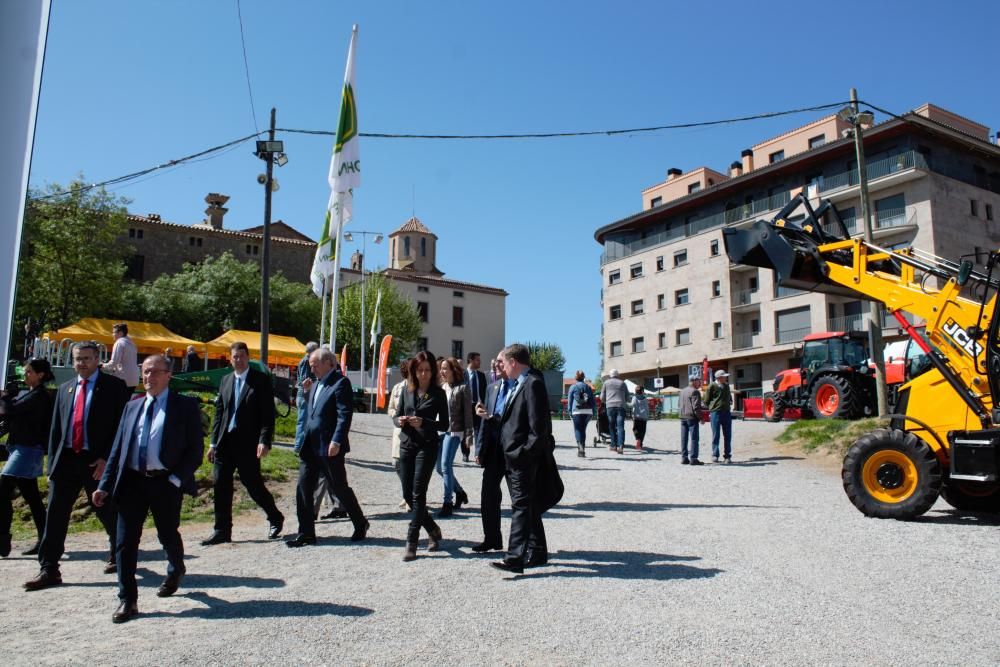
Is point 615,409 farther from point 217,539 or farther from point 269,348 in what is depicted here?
point 269,348

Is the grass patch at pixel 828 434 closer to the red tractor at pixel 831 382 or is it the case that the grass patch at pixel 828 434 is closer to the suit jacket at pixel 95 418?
the red tractor at pixel 831 382

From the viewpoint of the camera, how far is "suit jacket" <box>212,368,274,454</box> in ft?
23.5

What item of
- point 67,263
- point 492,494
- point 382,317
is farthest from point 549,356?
point 492,494

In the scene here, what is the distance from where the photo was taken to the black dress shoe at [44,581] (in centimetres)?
553

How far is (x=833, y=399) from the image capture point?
20.7 metres

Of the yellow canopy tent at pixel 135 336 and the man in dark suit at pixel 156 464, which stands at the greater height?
the yellow canopy tent at pixel 135 336

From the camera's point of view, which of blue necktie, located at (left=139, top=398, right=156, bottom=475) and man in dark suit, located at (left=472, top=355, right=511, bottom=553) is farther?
man in dark suit, located at (left=472, top=355, right=511, bottom=553)

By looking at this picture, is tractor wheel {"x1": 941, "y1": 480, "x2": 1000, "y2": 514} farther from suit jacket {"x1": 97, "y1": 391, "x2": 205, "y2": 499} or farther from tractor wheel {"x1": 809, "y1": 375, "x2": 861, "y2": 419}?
tractor wheel {"x1": 809, "y1": 375, "x2": 861, "y2": 419}

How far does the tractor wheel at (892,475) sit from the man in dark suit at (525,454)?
4106 millimetres

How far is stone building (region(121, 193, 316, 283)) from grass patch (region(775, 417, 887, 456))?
4459 centimetres

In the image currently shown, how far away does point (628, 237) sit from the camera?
57.6 m

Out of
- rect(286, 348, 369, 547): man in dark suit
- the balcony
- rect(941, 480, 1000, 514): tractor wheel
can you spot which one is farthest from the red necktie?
the balcony

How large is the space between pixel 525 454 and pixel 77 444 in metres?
3.44

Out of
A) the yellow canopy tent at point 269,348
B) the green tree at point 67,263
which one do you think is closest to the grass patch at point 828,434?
the yellow canopy tent at point 269,348
